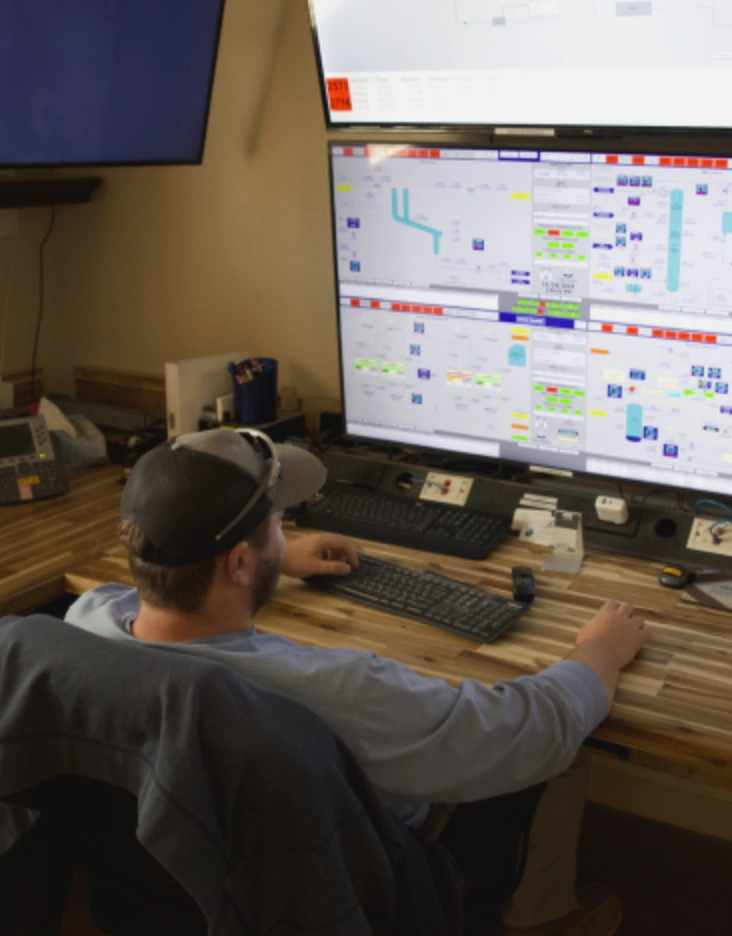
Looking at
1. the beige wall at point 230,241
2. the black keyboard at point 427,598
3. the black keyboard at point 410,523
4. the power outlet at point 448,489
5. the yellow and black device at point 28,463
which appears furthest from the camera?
the beige wall at point 230,241

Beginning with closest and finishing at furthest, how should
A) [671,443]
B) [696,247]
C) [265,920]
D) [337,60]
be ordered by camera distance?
[265,920], [696,247], [671,443], [337,60]

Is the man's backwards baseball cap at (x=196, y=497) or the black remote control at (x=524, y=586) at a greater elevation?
the man's backwards baseball cap at (x=196, y=497)

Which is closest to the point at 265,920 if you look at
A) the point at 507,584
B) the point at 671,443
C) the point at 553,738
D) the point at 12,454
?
the point at 553,738

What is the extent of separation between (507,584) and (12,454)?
1.14 meters

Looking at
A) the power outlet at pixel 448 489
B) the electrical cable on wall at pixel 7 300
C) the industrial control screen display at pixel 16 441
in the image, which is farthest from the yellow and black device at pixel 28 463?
the power outlet at pixel 448 489

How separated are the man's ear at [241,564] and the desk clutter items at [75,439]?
46.4 inches

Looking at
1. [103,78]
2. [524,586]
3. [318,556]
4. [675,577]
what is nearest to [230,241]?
[103,78]

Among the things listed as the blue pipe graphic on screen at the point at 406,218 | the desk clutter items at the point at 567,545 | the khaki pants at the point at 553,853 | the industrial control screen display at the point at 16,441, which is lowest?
the khaki pants at the point at 553,853

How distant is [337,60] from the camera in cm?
202

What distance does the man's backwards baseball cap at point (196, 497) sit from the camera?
1.23m

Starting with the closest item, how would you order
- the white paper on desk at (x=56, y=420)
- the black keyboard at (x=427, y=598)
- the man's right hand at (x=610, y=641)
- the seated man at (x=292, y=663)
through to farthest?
1. the seated man at (x=292, y=663)
2. the man's right hand at (x=610, y=641)
3. the black keyboard at (x=427, y=598)
4. the white paper on desk at (x=56, y=420)

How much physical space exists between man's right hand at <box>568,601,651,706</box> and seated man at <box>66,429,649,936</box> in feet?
0.06

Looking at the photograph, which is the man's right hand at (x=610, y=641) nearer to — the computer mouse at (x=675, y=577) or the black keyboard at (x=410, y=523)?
the computer mouse at (x=675, y=577)

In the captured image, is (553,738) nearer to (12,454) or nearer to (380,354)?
(380,354)
